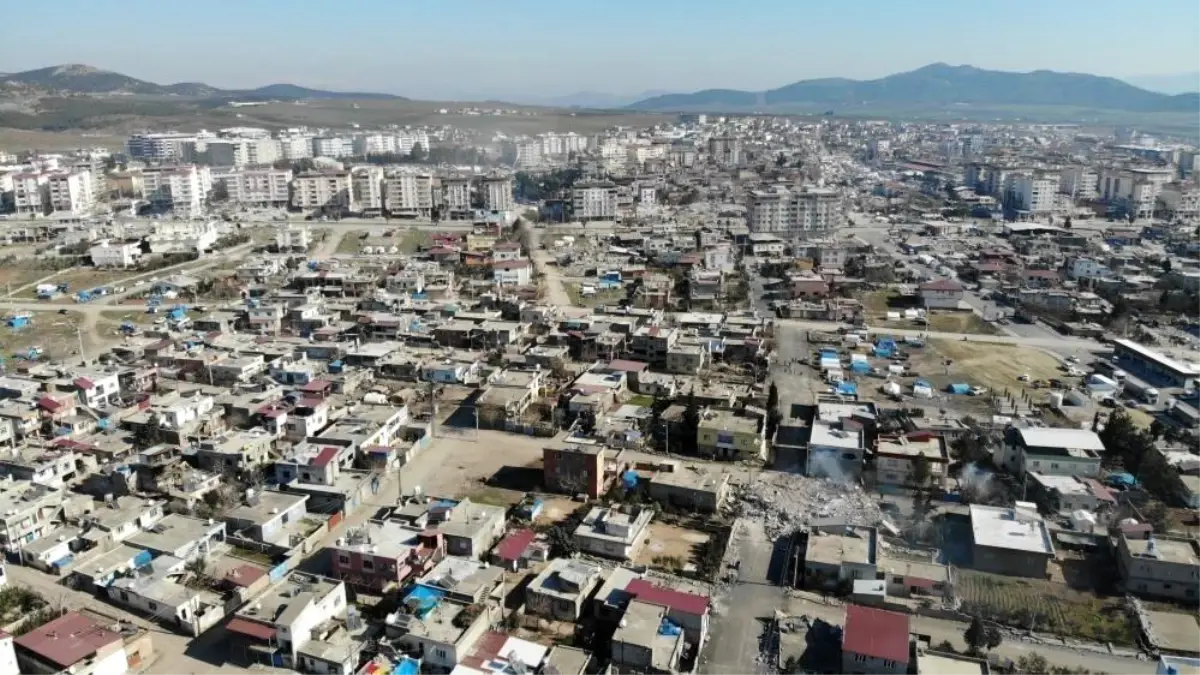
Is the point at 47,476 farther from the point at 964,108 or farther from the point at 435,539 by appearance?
the point at 964,108

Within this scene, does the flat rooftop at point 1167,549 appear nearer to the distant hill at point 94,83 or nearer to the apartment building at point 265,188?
the apartment building at point 265,188

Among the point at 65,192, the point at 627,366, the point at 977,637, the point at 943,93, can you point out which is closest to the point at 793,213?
the point at 627,366

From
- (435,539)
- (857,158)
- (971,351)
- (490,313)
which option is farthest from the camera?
(857,158)

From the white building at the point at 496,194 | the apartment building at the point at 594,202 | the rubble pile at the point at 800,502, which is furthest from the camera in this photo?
the white building at the point at 496,194

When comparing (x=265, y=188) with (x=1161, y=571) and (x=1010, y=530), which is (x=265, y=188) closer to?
(x=1010, y=530)

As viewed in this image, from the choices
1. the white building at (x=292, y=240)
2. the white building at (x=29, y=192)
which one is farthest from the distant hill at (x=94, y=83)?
the white building at (x=292, y=240)

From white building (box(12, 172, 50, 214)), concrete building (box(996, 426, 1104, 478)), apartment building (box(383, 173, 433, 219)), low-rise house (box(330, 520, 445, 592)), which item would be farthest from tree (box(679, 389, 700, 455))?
white building (box(12, 172, 50, 214))

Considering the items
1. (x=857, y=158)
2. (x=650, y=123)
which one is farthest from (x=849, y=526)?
(x=650, y=123)
